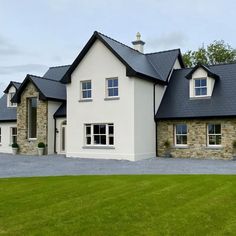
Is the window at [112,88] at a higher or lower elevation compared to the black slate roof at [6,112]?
higher

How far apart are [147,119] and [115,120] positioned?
2.30 m

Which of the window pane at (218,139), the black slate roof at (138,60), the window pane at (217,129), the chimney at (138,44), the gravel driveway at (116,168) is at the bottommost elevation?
the gravel driveway at (116,168)

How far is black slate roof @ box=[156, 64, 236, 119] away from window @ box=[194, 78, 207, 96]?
1.75ft

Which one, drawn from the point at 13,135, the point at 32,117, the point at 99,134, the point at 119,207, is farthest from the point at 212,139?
the point at 13,135

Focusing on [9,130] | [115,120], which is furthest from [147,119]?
[9,130]

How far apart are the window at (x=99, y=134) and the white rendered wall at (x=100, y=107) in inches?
14.2

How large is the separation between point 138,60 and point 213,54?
2353 cm

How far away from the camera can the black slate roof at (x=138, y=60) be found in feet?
75.0

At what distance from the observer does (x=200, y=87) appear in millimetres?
24109

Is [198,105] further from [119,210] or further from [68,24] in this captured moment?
[119,210]

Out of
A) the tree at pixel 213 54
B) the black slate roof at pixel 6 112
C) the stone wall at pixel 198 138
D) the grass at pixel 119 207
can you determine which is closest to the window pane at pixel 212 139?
the stone wall at pixel 198 138

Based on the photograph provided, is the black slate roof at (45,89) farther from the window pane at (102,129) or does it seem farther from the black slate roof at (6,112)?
the window pane at (102,129)

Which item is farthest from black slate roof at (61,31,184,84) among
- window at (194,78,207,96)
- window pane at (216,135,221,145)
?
window pane at (216,135,221,145)

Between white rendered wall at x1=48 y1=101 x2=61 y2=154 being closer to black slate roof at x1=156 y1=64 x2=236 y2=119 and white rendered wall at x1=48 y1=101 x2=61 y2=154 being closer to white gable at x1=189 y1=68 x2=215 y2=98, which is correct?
black slate roof at x1=156 y1=64 x2=236 y2=119
